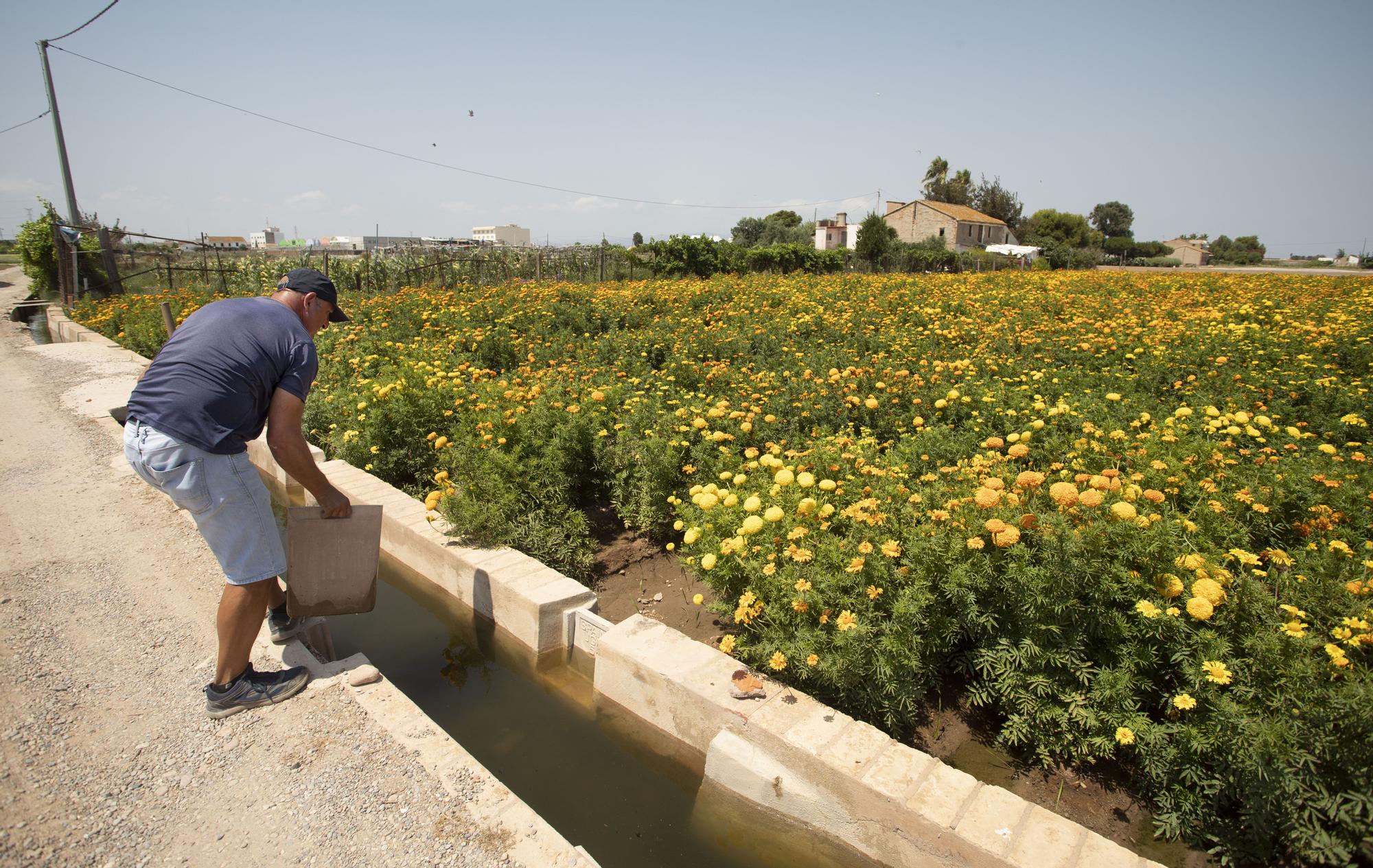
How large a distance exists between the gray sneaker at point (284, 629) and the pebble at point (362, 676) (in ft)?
1.70

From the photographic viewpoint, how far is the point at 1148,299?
1090 cm

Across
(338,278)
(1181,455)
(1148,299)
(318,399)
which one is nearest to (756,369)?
(1181,455)

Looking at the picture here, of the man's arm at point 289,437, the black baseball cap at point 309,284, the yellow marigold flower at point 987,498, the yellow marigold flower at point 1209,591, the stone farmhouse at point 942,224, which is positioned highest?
the stone farmhouse at point 942,224

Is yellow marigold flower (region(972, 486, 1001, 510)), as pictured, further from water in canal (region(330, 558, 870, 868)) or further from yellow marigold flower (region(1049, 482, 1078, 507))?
water in canal (region(330, 558, 870, 868))

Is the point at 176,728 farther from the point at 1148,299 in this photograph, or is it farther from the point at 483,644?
the point at 1148,299

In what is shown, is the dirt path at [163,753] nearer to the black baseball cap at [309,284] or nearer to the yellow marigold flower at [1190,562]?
the black baseball cap at [309,284]

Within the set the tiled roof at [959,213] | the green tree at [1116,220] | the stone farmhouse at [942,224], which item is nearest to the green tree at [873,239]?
the stone farmhouse at [942,224]

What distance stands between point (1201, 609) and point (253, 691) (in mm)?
3650

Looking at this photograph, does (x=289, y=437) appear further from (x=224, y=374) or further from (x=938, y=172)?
(x=938, y=172)

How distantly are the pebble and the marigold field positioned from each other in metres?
1.18

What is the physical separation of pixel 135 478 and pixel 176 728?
4060 mm

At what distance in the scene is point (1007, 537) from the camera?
8.71 ft

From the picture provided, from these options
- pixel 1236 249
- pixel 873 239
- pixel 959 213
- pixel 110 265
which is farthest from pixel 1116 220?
pixel 110 265

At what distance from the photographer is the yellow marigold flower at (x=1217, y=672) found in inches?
87.9
